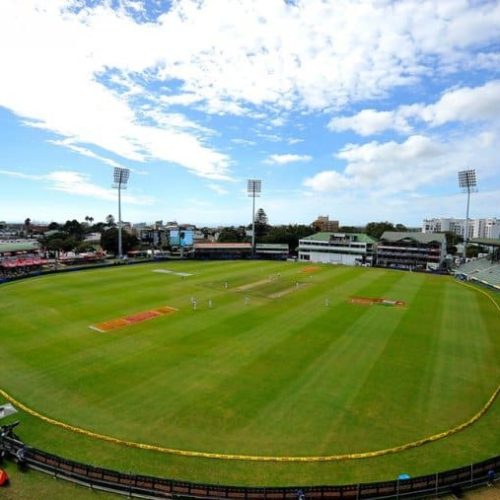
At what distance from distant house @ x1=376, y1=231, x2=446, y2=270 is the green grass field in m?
45.8

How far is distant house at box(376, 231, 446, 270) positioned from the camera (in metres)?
80.8

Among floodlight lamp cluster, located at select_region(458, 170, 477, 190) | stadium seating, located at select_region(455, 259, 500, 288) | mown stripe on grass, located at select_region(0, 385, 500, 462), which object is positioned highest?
floodlight lamp cluster, located at select_region(458, 170, 477, 190)

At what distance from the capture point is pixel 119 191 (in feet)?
251

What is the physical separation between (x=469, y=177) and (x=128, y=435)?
3103 inches

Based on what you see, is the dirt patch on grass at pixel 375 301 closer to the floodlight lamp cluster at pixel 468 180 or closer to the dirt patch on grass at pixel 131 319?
the dirt patch on grass at pixel 131 319

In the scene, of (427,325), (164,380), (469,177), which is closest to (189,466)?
(164,380)

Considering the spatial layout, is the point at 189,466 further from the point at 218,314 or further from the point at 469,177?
the point at 469,177

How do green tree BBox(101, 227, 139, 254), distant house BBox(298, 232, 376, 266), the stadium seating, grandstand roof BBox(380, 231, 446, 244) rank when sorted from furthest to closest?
green tree BBox(101, 227, 139, 254) → distant house BBox(298, 232, 376, 266) → grandstand roof BBox(380, 231, 446, 244) → the stadium seating

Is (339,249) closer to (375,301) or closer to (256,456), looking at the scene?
(375,301)

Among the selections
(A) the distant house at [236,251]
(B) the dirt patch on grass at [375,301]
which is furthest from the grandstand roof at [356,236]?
(B) the dirt patch on grass at [375,301]

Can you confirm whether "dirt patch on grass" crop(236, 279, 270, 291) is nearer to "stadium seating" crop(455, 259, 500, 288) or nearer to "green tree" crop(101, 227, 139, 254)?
"stadium seating" crop(455, 259, 500, 288)

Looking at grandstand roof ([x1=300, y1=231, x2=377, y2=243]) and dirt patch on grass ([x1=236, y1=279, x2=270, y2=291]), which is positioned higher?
grandstand roof ([x1=300, y1=231, x2=377, y2=243])

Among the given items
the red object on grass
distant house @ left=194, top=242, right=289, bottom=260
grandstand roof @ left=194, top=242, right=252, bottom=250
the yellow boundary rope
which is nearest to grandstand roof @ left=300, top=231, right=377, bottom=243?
distant house @ left=194, top=242, right=289, bottom=260

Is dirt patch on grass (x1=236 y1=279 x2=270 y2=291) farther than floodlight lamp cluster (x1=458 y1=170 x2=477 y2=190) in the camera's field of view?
No
